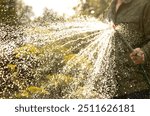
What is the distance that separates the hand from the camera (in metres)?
1.90

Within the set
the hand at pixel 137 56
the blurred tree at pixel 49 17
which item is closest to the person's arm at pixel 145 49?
→ the hand at pixel 137 56

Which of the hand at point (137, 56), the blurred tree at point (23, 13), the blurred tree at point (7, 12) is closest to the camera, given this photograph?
the hand at point (137, 56)

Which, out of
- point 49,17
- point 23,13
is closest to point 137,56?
point 49,17

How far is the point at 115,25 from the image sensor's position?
2084 mm

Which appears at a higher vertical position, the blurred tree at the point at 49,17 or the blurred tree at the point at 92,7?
the blurred tree at the point at 92,7

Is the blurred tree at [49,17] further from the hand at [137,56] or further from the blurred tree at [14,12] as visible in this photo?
the hand at [137,56]

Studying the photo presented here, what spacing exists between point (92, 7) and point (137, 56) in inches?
75.0

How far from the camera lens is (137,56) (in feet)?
6.27

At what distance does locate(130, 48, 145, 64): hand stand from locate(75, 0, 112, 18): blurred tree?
1741 mm

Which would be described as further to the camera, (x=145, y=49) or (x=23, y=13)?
(x=23, y=13)

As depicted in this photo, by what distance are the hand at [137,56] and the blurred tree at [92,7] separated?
5.71ft

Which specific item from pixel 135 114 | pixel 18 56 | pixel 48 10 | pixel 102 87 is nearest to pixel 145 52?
pixel 135 114

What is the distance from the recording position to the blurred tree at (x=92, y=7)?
3684 mm

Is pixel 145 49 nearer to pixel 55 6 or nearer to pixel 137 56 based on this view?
pixel 137 56
